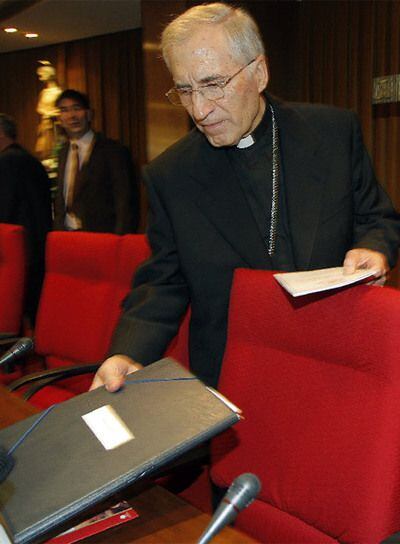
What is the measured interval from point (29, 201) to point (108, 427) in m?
3.57

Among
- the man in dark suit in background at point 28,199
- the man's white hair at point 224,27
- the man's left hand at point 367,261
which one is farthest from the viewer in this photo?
the man in dark suit in background at point 28,199

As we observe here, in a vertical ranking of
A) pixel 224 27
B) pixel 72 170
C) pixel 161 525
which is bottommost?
pixel 161 525

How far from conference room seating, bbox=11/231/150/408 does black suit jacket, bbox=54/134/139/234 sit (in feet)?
3.80

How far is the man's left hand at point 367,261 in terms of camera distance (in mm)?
1306

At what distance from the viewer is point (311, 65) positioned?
15.3ft

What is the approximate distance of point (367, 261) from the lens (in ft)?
4.49

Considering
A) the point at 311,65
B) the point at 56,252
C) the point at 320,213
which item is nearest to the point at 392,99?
the point at 311,65

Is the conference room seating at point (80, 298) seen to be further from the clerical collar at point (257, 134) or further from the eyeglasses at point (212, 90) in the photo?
the eyeglasses at point (212, 90)

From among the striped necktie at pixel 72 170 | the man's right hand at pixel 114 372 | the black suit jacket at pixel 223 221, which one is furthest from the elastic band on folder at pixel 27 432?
the striped necktie at pixel 72 170

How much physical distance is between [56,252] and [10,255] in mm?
294

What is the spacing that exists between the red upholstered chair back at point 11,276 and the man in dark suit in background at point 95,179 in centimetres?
99

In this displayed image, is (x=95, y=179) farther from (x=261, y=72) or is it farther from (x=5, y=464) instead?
(x=5, y=464)

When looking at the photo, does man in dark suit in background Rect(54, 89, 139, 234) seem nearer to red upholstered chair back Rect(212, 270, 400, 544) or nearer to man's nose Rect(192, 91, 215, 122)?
man's nose Rect(192, 91, 215, 122)

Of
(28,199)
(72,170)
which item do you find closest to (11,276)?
(72,170)
